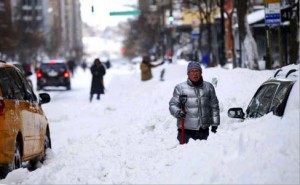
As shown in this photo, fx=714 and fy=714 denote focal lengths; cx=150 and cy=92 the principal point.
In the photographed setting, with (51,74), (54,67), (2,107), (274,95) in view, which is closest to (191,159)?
(274,95)

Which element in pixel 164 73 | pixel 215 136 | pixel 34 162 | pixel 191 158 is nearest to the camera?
pixel 191 158

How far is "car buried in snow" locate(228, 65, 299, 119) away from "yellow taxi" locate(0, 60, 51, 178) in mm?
2686

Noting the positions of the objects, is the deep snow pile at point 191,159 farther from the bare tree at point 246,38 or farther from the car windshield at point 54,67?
the car windshield at point 54,67

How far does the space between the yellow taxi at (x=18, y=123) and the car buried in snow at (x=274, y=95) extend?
8.81 ft

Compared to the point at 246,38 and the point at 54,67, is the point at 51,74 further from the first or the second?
the point at 246,38

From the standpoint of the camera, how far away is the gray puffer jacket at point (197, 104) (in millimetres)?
8781

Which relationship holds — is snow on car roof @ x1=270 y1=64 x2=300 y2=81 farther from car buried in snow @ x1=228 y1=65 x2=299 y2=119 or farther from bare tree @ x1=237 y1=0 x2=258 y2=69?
bare tree @ x1=237 y1=0 x2=258 y2=69

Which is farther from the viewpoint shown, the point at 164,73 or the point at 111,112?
the point at 164,73

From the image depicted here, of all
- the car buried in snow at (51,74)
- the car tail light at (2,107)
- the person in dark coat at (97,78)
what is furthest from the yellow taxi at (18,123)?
the car buried in snow at (51,74)

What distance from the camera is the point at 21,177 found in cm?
822

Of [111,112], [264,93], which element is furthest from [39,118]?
[111,112]

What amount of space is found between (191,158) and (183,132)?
108 inches

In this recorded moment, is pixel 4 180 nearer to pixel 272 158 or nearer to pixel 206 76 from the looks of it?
pixel 272 158

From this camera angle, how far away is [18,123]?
30.3 ft
